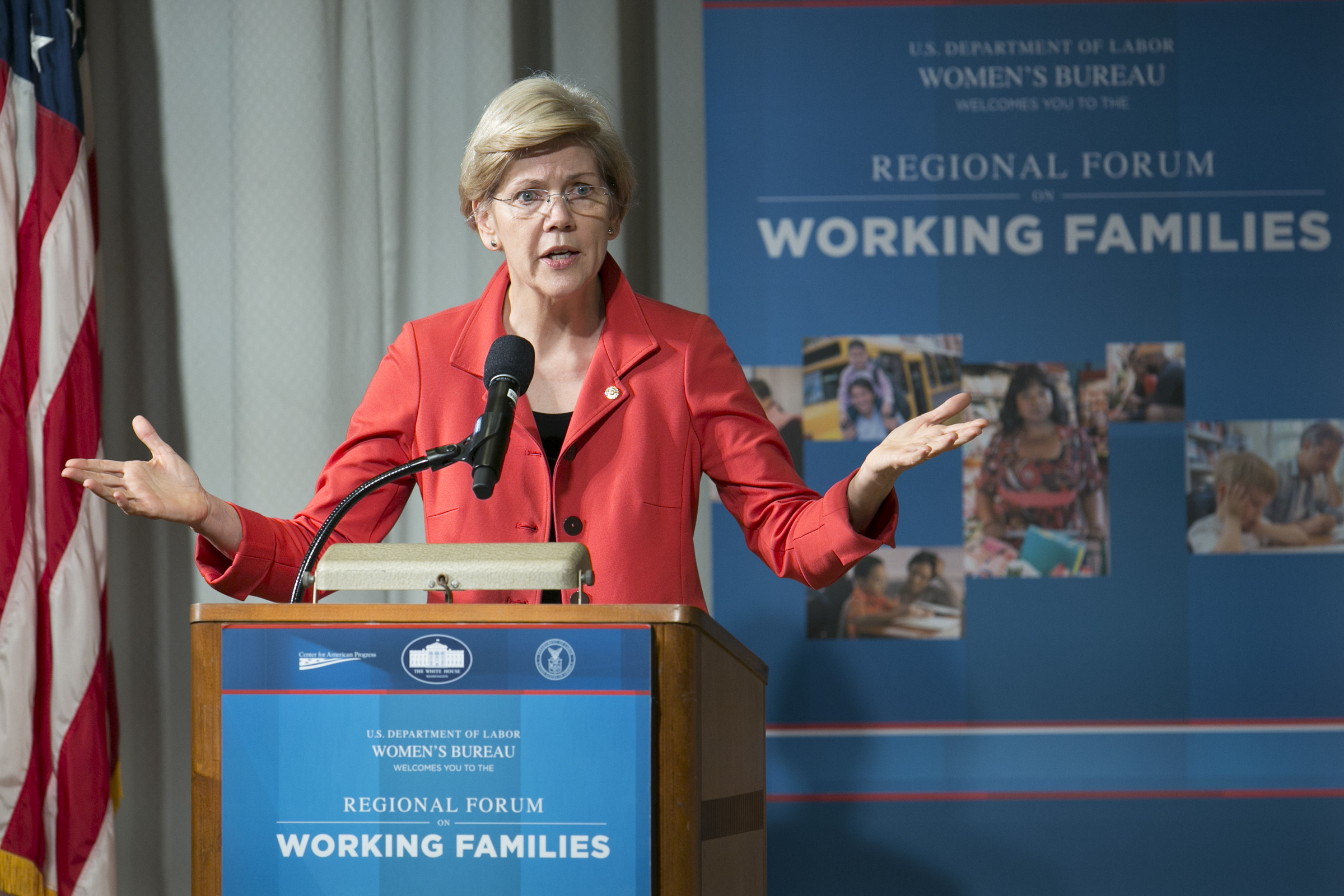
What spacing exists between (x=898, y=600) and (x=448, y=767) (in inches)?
Answer: 80.4

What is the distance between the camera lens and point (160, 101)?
10.6 ft

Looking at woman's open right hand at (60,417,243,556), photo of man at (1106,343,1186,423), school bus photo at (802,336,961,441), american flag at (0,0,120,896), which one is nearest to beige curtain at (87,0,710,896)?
american flag at (0,0,120,896)

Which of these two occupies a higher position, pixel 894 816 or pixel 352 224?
pixel 352 224

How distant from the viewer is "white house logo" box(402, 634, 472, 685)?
112 centimetres

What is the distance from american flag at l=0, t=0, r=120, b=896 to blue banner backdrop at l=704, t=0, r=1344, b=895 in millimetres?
1525

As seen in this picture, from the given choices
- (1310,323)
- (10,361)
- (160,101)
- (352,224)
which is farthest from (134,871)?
(1310,323)

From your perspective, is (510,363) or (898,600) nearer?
(510,363)

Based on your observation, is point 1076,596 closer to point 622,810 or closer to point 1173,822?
point 1173,822

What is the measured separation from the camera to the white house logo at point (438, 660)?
112 centimetres

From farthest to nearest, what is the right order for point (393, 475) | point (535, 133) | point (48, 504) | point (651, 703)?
point (48, 504) → point (535, 133) → point (393, 475) → point (651, 703)

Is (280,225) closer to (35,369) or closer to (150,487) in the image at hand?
(35,369)

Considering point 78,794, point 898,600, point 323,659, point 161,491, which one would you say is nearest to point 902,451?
point 323,659

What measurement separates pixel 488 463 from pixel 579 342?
71 centimetres

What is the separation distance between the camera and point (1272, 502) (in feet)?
9.86
